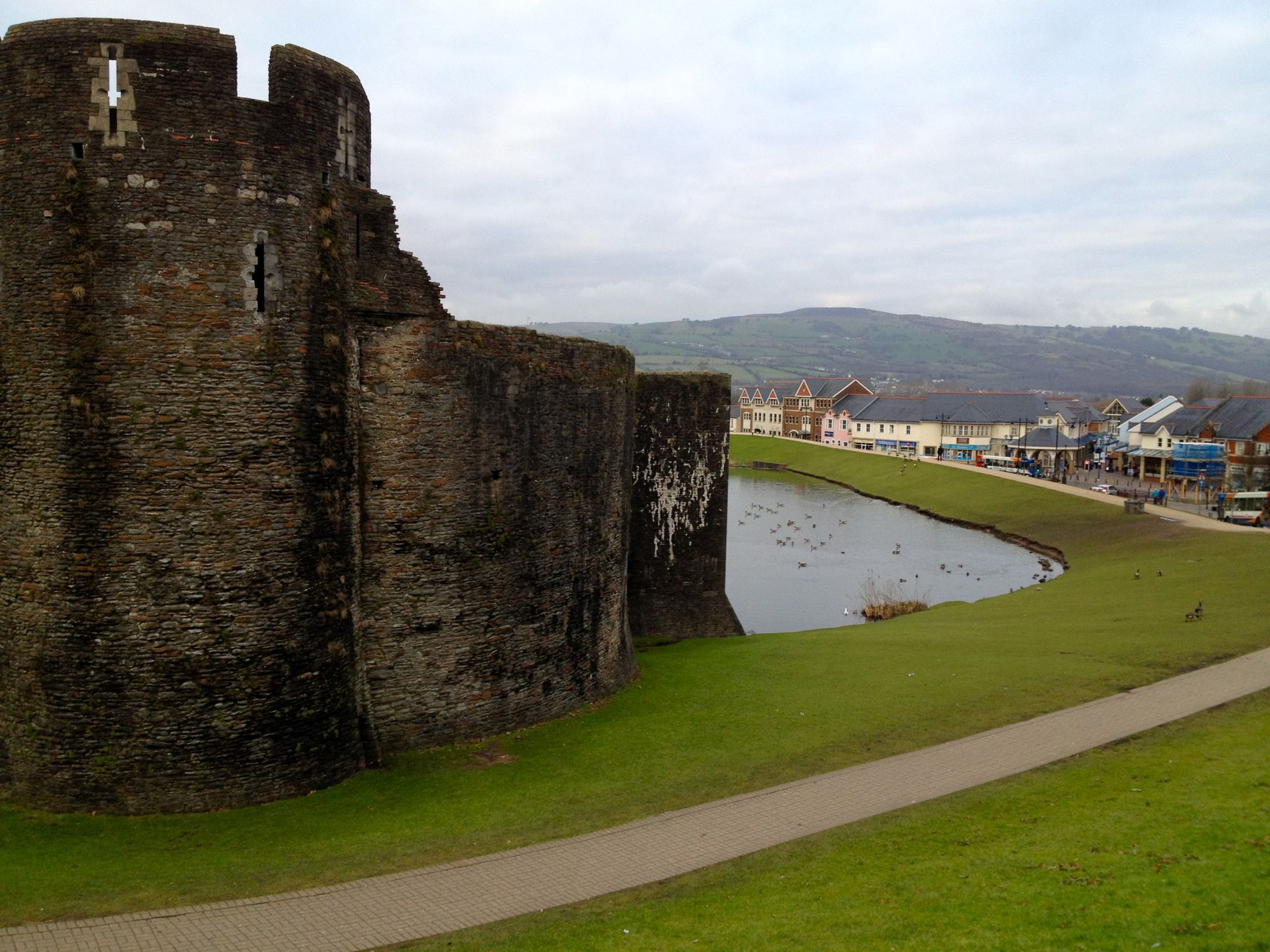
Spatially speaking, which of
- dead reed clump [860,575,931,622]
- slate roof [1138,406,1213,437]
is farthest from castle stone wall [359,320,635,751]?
slate roof [1138,406,1213,437]

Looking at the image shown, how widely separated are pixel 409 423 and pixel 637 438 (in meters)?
13.8

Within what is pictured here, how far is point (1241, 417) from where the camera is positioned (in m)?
80.9

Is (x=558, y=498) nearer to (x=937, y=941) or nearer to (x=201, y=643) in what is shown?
(x=201, y=643)

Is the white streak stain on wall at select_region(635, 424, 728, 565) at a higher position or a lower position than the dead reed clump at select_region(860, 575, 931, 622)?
higher

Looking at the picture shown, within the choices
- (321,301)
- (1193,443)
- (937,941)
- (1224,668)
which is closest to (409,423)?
(321,301)

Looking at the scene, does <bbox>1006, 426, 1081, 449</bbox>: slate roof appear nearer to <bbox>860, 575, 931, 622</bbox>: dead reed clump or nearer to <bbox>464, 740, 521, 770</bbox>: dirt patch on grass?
<bbox>860, 575, 931, 622</bbox>: dead reed clump

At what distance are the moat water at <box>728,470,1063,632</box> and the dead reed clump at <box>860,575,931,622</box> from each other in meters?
0.22

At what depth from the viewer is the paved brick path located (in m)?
12.1

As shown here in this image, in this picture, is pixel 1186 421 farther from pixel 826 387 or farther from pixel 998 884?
pixel 998 884

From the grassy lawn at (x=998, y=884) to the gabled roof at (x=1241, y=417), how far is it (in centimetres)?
7210

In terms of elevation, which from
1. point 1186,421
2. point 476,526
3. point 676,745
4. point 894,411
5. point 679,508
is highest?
point 1186,421

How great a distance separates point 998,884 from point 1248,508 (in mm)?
60564

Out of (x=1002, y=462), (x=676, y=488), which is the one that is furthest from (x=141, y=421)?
(x=1002, y=462)

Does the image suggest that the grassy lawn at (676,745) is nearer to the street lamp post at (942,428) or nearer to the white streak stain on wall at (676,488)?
the white streak stain on wall at (676,488)
